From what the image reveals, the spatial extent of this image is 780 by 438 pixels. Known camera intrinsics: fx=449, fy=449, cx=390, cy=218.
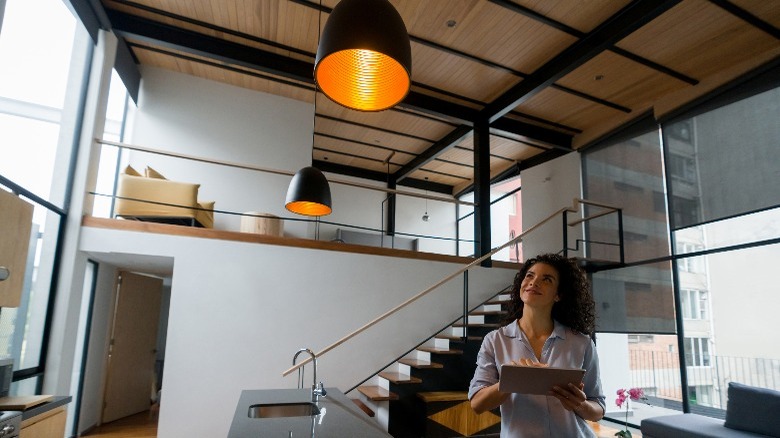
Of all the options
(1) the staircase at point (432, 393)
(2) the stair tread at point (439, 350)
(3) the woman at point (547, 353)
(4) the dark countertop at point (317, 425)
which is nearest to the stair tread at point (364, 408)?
(1) the staircase at point (432, 393)

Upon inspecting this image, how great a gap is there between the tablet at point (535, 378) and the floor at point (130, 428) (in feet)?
16.1

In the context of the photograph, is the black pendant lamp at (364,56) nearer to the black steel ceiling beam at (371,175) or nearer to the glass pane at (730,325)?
the glass pane at (730,325)

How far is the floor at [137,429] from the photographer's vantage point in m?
4.91

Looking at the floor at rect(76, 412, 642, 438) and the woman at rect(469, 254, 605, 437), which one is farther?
the floor at rect(76, 412, 642, 438)

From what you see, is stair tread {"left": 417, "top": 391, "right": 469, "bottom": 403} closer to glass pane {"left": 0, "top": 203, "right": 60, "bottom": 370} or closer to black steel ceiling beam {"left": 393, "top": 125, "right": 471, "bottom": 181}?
glass pane {"left": 0, "top": 203, "right": 60, "bottom": 370}

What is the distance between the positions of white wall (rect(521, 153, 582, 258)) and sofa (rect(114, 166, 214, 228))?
16.3 feet

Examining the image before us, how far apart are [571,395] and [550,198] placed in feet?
20.4

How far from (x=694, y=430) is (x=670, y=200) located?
8.86 ft

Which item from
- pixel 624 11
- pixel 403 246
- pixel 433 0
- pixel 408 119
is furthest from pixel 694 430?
pixel 403 246

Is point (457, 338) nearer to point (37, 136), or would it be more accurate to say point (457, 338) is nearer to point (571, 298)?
point (571, 298)

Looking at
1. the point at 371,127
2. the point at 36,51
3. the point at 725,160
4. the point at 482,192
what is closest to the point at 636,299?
the point at 725,160

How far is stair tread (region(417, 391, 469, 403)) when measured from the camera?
449 cm

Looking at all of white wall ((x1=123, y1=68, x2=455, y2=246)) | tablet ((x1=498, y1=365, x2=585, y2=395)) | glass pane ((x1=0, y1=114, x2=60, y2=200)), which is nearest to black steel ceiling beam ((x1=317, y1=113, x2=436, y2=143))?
white wall ((x1=123, y1=68, x2=455, y2=246))

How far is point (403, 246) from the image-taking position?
9.68 metres
